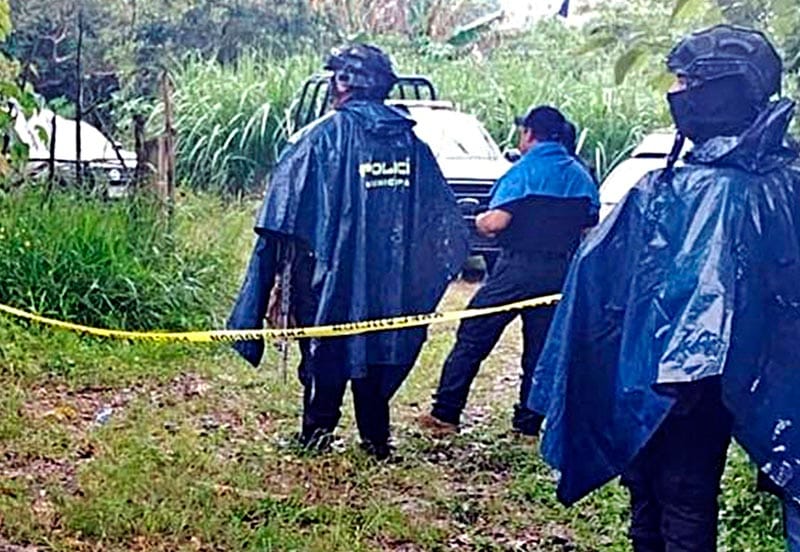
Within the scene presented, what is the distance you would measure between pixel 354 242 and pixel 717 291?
2.92 metres

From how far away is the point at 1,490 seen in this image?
600 cm

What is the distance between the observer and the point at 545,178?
289 inches

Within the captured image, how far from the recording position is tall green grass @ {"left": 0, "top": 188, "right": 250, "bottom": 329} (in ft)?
31.4

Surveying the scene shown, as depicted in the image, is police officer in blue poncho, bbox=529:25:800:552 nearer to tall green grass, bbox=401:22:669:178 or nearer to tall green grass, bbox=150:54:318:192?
tall green grass, bbox=401:22:669:178

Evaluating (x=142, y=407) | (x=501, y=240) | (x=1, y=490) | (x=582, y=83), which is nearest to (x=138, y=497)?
(x=1, y=490)

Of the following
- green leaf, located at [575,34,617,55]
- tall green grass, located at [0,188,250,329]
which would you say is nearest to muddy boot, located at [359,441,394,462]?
green leaf, located at [575,34,617,55]

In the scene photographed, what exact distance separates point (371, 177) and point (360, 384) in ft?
3.33

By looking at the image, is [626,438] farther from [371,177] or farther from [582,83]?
[582,83]

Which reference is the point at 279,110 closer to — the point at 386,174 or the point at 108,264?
the point at 108,264

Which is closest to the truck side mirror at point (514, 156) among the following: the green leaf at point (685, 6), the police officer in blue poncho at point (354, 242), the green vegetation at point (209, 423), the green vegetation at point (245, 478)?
the green vegetation at point (209, 423)

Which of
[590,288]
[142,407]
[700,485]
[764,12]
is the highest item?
[764,12]

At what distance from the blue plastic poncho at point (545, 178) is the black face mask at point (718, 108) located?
334 centimetres

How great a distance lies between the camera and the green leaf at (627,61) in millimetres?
4745

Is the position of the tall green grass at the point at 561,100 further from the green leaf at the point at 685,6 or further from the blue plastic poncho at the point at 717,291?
the blue plastic poncho at the point at 717,291
